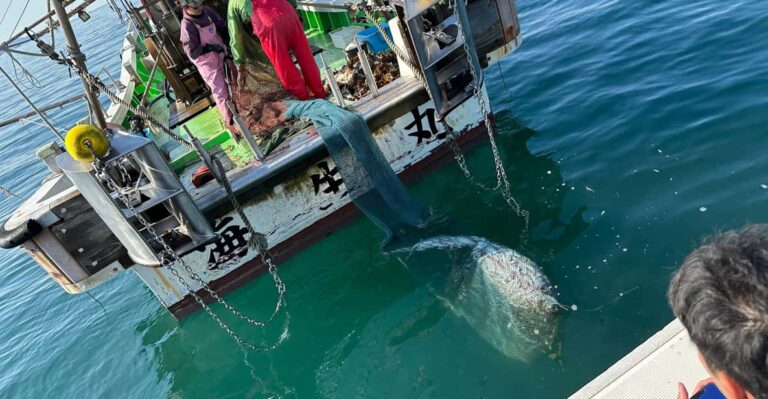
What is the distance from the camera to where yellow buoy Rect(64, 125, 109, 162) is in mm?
4027

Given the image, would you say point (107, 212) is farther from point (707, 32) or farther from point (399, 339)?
point (707, 32)

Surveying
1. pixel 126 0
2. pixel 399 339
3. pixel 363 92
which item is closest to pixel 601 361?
pixel 399 339

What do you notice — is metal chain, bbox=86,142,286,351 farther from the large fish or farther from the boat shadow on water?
the large fish

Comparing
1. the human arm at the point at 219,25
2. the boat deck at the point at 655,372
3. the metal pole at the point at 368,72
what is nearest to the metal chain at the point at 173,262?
the metal pole at the point at 368,72

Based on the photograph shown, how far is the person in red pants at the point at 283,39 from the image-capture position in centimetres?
579

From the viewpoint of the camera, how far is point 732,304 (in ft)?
4.46

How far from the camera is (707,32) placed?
→ 25.7 ft

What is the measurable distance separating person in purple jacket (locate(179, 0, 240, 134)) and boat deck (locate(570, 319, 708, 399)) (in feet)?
17.2

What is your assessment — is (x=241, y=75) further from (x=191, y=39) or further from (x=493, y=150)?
(x=493, y=150)

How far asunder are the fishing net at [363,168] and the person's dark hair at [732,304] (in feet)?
13.8

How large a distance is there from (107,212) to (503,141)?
17.3 ft

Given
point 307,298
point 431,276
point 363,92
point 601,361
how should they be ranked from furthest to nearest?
point 363,92, point 307,298, point 431,276, point 601,361

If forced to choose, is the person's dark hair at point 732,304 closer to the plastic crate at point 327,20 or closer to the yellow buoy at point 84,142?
the yellow buoy at point 84,142

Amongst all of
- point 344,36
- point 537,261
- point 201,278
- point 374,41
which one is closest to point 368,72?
point 374,41
